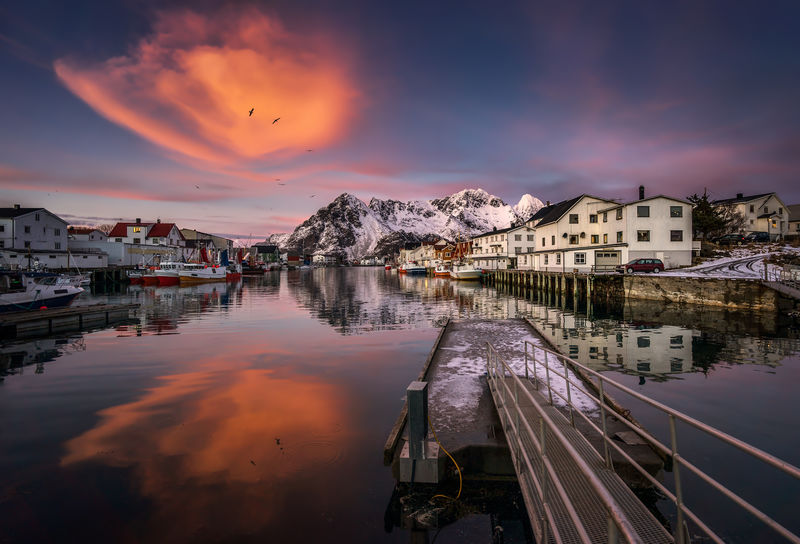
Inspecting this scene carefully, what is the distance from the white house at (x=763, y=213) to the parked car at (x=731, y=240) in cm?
821

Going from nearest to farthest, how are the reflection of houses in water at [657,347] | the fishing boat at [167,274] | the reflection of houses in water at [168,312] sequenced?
1. the reflection of houses in water at [657,347]
2. the reflection of houses in water at [168,312]
3. the fishing boat at [167,274]

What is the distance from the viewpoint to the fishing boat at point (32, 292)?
2884 centimetres

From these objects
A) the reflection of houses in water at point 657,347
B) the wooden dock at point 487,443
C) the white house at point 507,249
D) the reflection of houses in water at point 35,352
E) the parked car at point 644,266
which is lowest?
the reflection of houses in water at point 657,347

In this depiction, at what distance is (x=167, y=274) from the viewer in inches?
2963

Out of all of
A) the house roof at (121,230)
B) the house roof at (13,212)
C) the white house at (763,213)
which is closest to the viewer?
the house roof at (13,212)

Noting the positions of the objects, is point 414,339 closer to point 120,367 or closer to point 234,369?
point 234,369

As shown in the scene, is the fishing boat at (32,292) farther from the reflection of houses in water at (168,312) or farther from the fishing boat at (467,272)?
the fishing boat at (467,272)

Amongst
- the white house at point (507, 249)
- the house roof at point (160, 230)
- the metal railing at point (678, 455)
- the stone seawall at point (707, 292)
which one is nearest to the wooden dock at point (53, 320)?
the metal railing at point (678, 455)

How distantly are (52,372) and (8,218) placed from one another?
72412mm

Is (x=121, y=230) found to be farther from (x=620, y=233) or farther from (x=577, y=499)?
(x=577, y=499)

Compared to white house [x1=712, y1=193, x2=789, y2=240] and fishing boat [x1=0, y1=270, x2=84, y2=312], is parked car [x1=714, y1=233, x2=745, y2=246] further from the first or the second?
fishing boat [x1=0, y1=270, x2=84, y2=312]

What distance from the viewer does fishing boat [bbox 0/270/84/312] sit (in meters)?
28.8

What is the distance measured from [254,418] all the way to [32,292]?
29.8m

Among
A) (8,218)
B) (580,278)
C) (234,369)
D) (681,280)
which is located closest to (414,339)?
(234,369)
